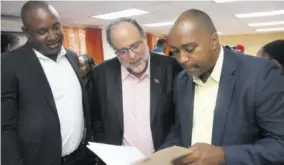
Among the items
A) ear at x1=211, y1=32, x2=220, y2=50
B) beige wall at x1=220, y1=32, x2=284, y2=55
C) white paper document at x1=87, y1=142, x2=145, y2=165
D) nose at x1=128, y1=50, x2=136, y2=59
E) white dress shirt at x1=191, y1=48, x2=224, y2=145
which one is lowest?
beige wall at x1=220, y1=32, x2=284, y2=55

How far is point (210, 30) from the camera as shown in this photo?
117 centimetres

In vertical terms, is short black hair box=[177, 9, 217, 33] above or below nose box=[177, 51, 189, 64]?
above

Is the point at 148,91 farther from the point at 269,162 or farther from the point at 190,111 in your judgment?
the point at 269,162

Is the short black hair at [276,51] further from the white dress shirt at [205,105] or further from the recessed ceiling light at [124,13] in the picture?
the recessed ceiling light at [124,13]

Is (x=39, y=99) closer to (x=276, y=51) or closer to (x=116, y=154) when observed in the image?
(x=116, y=154)

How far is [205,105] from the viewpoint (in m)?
1.23

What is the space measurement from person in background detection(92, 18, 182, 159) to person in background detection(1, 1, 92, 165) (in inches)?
8.0

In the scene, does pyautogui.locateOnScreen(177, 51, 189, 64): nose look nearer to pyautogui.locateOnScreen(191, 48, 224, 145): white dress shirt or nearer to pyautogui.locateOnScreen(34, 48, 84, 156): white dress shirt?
pyautogui.locateOnScreen(191, 48, 224, 145): white dress shirt

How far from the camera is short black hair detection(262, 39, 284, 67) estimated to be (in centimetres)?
234

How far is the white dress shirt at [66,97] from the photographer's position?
1.51 meters

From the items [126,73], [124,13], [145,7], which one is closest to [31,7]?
[126,73]

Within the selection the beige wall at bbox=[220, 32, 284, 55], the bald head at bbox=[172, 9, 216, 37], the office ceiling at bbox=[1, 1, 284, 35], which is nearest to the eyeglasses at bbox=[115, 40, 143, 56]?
the bald head at bbox=[172, 9, 216, 37]

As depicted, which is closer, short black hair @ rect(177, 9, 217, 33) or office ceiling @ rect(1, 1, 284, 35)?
short black hair @ rect(177, 9, 217, 33)

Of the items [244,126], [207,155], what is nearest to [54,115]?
[207,155]
